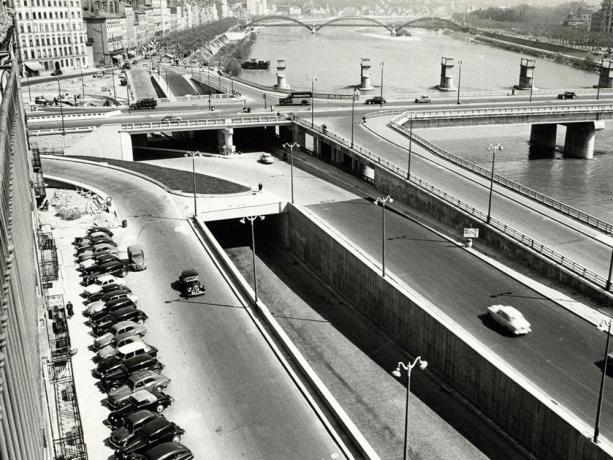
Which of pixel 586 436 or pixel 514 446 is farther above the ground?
pixel 586 436

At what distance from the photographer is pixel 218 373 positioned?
1054 inches

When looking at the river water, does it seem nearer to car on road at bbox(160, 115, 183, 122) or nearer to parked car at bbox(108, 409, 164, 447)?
car on road at bbox(160, 115, 183, 122)

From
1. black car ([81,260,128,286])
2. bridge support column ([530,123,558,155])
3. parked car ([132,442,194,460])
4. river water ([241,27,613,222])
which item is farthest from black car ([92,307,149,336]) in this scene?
bridge support column ([530,123,558,155])

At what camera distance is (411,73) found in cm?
13562

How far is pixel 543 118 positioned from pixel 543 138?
7.57 metres

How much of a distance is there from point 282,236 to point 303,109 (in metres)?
27.2

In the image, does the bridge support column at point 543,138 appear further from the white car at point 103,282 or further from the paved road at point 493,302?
the white car at point 103,282

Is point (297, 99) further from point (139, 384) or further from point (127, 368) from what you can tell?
point (139, 384)

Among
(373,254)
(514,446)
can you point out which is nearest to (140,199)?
(373,254)

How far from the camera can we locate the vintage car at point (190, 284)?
109 feet

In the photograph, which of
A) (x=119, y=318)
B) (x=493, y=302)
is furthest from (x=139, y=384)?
(x=493, y=302)

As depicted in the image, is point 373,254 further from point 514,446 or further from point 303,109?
point 303,109

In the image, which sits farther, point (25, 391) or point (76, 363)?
point (76, 363)

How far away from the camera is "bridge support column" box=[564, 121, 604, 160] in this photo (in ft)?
236
